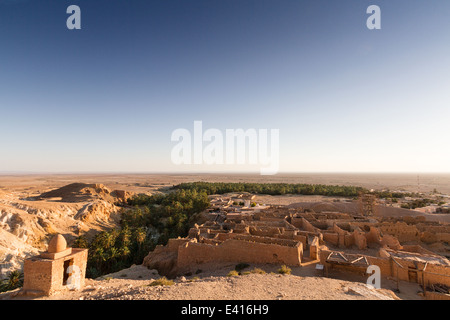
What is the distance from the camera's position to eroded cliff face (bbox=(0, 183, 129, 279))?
848 inches

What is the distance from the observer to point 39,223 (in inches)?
1082

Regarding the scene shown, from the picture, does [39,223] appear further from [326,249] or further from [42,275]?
[326,249]

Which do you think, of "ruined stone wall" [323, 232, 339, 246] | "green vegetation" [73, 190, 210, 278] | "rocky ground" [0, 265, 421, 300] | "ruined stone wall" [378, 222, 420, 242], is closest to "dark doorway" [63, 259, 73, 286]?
"rocky ground" [0, 265, 421, 300]

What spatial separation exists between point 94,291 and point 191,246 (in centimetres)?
707

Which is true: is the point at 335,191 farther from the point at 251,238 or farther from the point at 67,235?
the point at 67,235

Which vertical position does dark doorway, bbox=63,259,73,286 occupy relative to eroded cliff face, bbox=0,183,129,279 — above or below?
above

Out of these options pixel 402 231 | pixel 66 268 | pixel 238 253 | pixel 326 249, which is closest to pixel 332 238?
pixel 326 249

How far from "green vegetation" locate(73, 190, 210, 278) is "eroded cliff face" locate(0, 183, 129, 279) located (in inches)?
166

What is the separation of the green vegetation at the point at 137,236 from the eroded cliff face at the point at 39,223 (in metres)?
4.21

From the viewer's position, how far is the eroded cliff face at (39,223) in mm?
21545

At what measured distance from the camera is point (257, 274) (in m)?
11.5

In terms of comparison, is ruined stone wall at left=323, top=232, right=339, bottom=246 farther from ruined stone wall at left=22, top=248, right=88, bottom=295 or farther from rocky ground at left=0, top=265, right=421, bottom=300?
ruined stone wall at left=22, top=248, right=88, bottom=295
